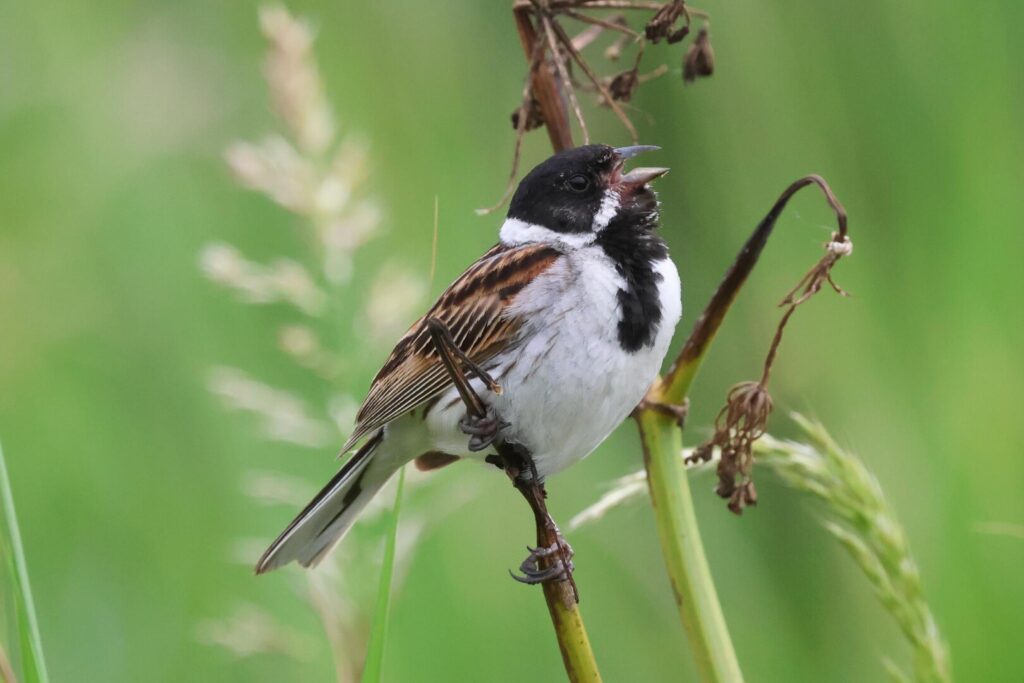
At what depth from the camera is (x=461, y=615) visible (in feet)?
8.46

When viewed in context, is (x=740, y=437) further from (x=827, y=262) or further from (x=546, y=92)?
(x=546, y=92)

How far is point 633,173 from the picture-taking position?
2.12m

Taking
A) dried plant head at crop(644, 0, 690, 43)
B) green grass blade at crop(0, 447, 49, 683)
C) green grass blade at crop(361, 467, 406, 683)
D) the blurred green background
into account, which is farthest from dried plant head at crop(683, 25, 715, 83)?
green grass blade at crop(0, 447, 49, 683)

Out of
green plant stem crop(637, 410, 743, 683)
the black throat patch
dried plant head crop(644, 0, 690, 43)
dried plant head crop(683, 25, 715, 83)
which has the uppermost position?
dried plant head crop(644, 0, 690, 43)

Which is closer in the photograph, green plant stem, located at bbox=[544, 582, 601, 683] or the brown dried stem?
green plant stem, located at bbox=[544, 582, 601, 683]

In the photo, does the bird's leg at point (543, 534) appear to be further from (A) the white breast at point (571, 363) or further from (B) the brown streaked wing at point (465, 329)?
(B) the brown streaked wing at point (465, 329)

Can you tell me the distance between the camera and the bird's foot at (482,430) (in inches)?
68.9

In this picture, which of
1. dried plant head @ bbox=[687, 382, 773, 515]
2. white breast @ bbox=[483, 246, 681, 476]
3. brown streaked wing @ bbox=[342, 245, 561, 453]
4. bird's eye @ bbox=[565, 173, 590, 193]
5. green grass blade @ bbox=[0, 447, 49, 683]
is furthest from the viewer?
bird's eye @ bbox=[565, 173, 590, 193]

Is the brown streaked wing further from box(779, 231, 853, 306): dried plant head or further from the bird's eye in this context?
box(779, 231, 853, 306): dried plant head

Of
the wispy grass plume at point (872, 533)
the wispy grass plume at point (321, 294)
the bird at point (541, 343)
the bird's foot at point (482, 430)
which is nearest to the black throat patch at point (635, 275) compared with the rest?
the bird at point (541, 343)

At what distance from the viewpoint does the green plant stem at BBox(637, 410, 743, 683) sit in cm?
138

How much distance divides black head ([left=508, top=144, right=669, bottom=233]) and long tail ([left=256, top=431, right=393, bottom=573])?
1.54 ft

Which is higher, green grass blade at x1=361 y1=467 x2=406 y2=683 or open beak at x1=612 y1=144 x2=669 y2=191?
open beak at x1=612 y1=144 x2=669 y2=191

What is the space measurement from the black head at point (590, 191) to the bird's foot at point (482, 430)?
17.3 inches
